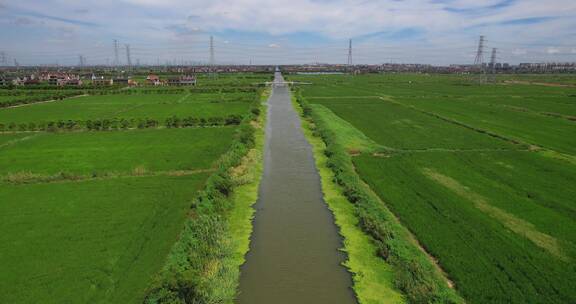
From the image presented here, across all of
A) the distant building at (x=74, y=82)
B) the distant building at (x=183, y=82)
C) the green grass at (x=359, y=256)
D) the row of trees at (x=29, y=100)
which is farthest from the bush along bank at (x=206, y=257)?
A: the distant building at (x=74, y=82)

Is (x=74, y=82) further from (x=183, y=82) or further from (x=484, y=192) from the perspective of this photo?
(x=484, y=192)

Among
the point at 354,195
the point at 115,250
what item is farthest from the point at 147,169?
the point at 354,195

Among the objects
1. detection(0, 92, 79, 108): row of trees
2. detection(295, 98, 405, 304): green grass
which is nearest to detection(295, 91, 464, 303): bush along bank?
detection(295, 98, 405, 304): green grass

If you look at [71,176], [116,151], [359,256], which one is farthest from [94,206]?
[359,256]

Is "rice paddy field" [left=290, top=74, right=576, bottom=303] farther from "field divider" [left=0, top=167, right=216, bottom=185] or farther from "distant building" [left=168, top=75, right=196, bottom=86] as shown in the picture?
"distant building" [left=168, top=75, right=196, bottom=86]

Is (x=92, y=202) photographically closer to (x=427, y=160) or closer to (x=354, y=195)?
(x=354, y=195)

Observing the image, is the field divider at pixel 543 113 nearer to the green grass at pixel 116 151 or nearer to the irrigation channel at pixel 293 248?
the irrigation channel at pixel 293 248
